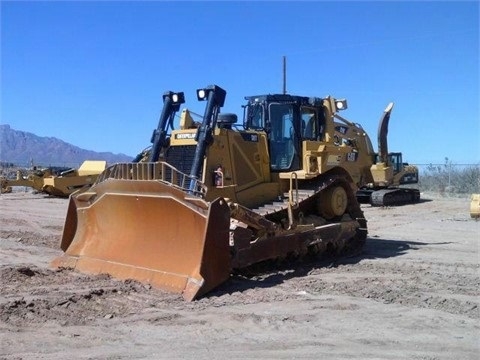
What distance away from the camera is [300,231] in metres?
8.98

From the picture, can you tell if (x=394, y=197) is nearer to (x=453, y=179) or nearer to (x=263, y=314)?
(x=453, y=179)

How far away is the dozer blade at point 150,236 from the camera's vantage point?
23.3 ft

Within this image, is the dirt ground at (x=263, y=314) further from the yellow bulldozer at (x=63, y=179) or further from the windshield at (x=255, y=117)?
the yellow bulldozer at (x=63, y=179)

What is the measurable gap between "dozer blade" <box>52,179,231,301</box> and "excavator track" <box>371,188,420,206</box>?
51.7ft

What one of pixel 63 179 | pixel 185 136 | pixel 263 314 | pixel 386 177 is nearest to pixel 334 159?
pixel 185 136

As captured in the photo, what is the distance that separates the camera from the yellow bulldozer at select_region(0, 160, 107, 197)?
85.0 ft

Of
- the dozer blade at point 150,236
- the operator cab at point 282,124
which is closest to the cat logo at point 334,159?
the operator cab at point 282,124

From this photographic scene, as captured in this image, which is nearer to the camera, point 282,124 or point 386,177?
point 282,124

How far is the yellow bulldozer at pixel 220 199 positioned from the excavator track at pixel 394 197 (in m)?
11.6

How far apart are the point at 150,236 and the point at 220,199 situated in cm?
133

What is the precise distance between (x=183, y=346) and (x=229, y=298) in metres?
1.78

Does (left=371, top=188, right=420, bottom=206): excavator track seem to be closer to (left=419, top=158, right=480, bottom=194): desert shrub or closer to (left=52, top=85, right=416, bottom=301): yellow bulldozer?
(left=419, top=158, right=480, bottom=194): desert shrub

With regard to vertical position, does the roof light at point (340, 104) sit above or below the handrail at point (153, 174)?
above


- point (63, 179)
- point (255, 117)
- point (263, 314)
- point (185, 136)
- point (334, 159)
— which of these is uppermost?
point (255, 117)
